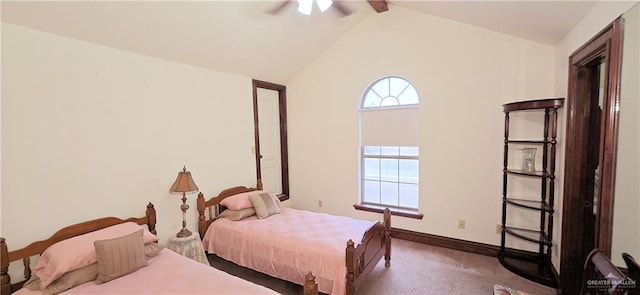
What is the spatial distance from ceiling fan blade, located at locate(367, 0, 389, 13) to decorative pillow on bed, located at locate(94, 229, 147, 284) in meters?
3.54

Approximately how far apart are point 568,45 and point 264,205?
352cm

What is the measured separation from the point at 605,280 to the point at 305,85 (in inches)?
158

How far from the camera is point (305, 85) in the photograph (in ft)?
15.1

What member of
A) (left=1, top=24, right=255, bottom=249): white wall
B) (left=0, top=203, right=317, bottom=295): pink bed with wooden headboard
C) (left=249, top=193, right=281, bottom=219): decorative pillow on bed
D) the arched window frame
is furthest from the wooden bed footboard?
(left=1, top=24, right=255, bottom=249): white wall

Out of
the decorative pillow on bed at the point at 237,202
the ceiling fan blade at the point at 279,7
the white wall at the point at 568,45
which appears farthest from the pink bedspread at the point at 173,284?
the white wall at the point at 568,45

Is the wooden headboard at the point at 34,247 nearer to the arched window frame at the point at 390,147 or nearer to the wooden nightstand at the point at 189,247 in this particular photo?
the wooden nightstand at the point at 189,247

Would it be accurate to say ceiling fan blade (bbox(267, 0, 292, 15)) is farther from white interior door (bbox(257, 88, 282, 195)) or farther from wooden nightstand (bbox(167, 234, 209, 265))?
wooden nightstand (bbox(167, 234, 209, 265))

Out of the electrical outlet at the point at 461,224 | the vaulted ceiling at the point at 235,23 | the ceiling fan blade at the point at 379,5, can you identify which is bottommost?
the electrical outlet at the point at 461,224

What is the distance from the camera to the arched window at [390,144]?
3.89 metres

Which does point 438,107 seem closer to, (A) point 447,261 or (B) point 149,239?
(A) point 447,261

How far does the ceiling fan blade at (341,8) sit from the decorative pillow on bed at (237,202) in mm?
2565

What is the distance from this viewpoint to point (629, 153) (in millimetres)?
1537

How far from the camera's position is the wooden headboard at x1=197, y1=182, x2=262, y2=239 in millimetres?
3311

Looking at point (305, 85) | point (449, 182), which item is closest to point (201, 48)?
point (305, 85)
